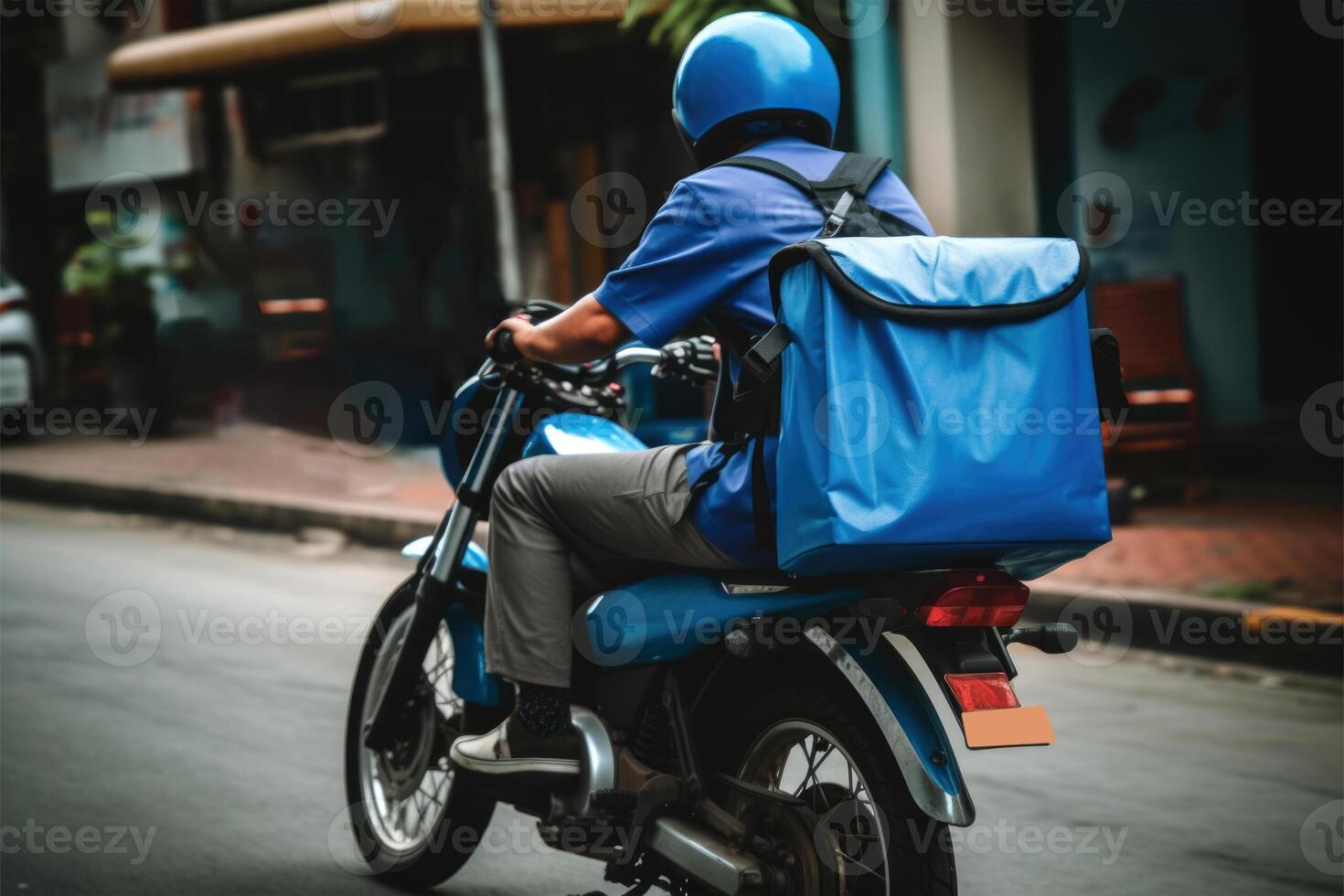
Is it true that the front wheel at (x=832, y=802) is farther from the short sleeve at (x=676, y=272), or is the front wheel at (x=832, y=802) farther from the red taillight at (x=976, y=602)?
the short sleeve at (x=676, y=272)

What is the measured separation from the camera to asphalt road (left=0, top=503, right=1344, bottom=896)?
4.21 metres

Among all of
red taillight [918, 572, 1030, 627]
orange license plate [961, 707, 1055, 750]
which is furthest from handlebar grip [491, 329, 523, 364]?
orange license plate [961, 707, 1055, 750]

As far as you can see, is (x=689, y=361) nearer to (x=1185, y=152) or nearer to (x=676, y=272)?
(x=676, y=272)

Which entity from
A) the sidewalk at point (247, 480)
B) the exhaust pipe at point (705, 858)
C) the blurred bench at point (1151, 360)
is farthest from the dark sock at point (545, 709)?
the blurred bench at point (1151, 360)

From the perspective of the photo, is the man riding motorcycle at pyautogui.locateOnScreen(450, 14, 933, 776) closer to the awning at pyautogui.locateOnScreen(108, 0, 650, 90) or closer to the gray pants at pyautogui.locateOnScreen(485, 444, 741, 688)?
the gray pants at pyautogui.locateOnScreen(485, 444, 741, 688)

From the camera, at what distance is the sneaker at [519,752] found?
3.52 metres

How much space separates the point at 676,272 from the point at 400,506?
7291 millimetres

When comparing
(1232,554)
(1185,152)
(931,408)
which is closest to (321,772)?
(931,408)

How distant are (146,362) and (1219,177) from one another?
881 centimetres

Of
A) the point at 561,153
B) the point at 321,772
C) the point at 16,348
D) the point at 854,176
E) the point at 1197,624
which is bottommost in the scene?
the point at 1197,624

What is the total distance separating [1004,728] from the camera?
9.20 feet

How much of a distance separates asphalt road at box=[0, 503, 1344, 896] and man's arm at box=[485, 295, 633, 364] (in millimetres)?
1429

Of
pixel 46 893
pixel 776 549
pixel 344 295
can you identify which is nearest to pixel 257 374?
pixel 344 295

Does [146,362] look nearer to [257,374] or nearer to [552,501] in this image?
[257,374]
